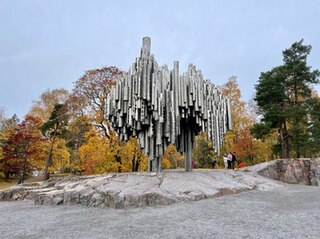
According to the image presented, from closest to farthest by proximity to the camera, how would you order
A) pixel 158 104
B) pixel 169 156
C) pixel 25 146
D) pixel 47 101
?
pixel 158 104, pixel 169 156, pixel 25 146, pixel 47 101

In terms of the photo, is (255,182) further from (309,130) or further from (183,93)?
(309,130)

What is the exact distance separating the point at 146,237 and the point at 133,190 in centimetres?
439

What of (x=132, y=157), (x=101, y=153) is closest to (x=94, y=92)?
(x=101, y=153)

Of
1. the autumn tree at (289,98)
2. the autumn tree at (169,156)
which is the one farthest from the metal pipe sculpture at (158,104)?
the autumn tree at (289,98)

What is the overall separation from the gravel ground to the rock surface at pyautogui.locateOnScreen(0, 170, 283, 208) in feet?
1.85

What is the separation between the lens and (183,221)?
6.33 m

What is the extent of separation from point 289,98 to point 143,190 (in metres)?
22.8

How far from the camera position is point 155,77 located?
12016 mm

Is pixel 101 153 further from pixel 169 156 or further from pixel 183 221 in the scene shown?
pixel 183 221

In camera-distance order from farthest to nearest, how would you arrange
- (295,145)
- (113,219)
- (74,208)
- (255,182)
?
(295,145) → (255,182) → (74,208) → (113,219)

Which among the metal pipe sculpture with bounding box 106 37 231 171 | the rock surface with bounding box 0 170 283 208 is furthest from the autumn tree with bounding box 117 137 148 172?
the rock surface with bounding box 0 170 283 208

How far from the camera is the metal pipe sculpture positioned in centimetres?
1179

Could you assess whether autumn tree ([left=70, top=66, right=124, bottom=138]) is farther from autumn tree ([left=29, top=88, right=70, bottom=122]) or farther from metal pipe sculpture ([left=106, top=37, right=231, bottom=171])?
autumn tree ([left=29, top=88, right=70, bottom=122])

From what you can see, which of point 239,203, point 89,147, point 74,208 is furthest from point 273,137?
point 74,208
